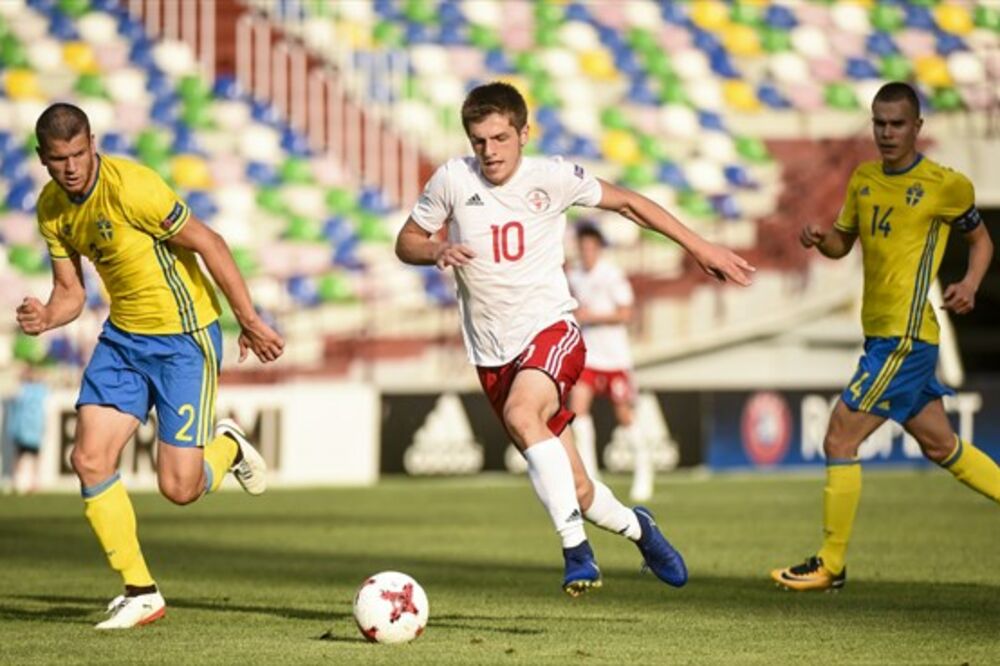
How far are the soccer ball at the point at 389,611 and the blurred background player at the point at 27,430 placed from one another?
1304 cm

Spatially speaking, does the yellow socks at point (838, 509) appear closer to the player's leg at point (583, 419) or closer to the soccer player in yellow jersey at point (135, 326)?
the soccer player in yellow jersey at point (135, 326)

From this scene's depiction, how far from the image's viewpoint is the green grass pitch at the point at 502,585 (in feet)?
23.6

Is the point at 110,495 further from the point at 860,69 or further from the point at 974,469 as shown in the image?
the point at 860,69

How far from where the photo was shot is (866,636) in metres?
7.55

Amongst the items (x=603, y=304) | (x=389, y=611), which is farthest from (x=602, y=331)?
(x=389, y=611)

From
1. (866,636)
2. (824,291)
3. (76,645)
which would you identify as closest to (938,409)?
(866,636)

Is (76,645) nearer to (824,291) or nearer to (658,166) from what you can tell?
(824,291)

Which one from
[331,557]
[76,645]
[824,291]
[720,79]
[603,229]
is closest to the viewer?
[76,645]

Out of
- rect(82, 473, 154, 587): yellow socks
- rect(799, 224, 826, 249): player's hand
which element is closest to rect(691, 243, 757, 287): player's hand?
rect(799, 224, 826, 249): player's hand

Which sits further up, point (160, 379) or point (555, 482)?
point (160, 379)

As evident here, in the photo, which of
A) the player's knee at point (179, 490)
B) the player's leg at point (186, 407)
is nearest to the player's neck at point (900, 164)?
the player's leg at point (186, 407)

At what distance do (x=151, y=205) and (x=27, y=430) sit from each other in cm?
1227

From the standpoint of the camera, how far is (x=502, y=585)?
9.98m

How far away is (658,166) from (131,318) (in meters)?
19.8
